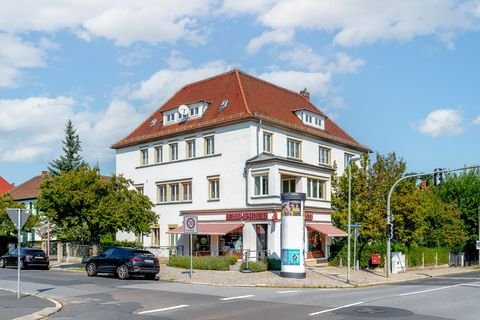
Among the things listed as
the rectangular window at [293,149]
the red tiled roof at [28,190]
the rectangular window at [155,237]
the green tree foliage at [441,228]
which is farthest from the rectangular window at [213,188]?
the red tiled roof at [28,190]

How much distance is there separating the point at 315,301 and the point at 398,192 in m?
21.7

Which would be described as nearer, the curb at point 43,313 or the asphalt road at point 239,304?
the curb at point 43,313

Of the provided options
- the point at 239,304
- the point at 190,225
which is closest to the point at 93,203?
the point at 190,225

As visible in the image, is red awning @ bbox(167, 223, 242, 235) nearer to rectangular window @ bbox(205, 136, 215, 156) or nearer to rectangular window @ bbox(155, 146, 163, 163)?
rectangular window @ bbox(205, 136, 215, 156)

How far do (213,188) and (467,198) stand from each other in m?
26.7

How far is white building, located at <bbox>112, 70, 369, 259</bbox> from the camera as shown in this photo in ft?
123

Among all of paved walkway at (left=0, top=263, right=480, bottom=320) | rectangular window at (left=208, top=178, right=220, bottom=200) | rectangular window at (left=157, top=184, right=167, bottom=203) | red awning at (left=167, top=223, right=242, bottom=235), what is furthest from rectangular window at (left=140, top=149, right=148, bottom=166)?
paved walkway at (left=0, top=263, right=480, bottom=320)

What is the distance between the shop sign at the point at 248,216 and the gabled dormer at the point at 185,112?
8.89 meters

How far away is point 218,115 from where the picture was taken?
136 feet

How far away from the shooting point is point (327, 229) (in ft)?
125

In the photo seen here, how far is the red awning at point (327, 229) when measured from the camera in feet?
122

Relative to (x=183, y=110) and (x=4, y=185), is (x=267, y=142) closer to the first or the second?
(x=183, y=110)

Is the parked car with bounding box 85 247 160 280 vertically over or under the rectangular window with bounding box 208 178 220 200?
under

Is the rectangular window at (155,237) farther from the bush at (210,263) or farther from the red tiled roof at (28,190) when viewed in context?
the red tiled roof at (28,190)
